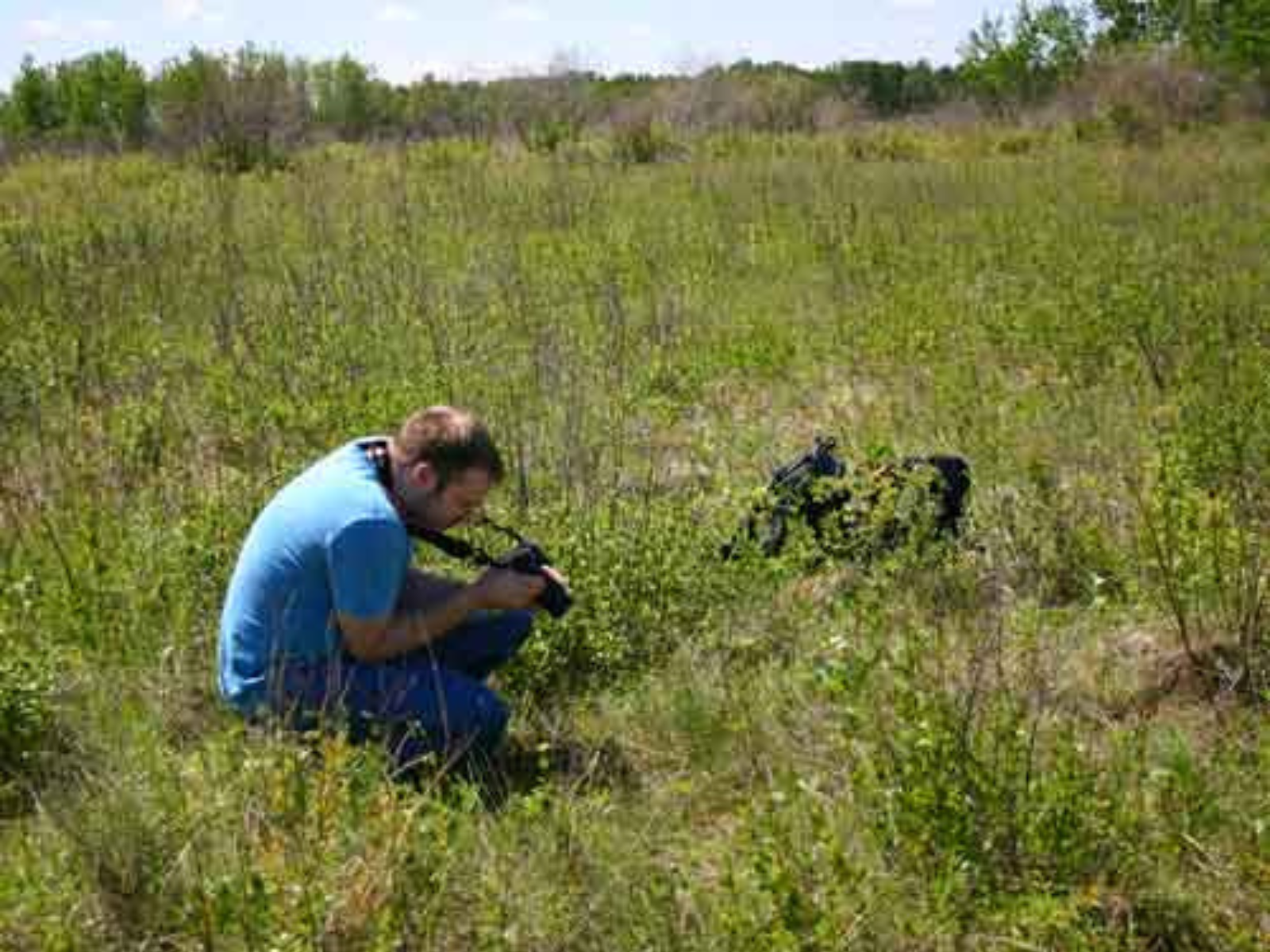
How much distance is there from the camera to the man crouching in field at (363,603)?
341cm

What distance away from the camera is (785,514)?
459 cm

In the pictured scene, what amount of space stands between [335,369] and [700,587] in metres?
2.56

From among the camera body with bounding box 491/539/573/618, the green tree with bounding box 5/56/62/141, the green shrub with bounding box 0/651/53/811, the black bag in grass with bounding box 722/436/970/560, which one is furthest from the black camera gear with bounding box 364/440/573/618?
the green tree with bounding box 5/56/62/141

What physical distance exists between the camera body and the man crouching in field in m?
0.21

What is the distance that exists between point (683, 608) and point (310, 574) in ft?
4.08

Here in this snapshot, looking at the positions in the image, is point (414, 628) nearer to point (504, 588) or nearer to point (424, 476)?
point (504, 588)

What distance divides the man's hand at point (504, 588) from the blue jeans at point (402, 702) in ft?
0.70

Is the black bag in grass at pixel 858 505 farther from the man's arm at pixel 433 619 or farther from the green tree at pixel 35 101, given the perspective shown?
the green tree at pixel 35 101

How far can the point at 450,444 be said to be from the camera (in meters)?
3.46

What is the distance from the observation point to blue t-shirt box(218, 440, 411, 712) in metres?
3.38

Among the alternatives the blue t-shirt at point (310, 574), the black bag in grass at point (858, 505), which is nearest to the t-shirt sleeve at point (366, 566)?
the blue t-shirt at point (310, 574)

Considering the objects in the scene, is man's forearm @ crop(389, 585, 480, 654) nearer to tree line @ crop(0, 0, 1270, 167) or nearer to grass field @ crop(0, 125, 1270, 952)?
grass field @ crop(0, 125, 1270, 952)

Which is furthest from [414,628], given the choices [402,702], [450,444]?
[450,444]

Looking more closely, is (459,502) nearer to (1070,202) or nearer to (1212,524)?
(1212,524)
